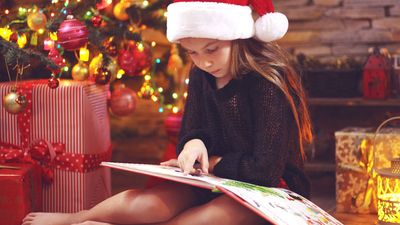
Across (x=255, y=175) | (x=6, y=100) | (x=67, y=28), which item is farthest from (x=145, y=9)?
(x=255, y=175)

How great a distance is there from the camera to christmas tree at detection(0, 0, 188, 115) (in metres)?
2.10

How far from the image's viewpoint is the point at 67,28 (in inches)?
82.0

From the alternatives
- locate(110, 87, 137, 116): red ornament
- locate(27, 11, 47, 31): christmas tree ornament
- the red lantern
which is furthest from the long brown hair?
the red lantern

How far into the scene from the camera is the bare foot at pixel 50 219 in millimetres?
1794

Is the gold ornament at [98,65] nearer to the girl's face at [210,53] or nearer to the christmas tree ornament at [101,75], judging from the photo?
the christmas tree ornament at [101,75]

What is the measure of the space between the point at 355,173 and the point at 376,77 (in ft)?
1.49

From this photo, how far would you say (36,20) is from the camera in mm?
2131

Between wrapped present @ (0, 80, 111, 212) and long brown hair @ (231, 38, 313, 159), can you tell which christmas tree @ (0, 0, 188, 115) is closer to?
wrapped present @ (0, 80, 111, 212)

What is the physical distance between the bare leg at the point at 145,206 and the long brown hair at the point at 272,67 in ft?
1.11

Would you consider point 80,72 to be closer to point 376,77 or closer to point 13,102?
point 13,102

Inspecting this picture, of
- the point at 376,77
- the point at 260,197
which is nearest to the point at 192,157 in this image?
the point at 260,197

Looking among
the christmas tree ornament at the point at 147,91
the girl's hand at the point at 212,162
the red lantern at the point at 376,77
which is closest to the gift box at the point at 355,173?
the red lantern at the point at 376,77

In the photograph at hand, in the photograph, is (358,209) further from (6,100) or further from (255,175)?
(6,100)

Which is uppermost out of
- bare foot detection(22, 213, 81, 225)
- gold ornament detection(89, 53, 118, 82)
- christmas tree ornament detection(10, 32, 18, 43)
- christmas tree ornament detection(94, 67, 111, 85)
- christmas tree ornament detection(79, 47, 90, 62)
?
christmas tree ornament detection(10, 32, 18, 43)
